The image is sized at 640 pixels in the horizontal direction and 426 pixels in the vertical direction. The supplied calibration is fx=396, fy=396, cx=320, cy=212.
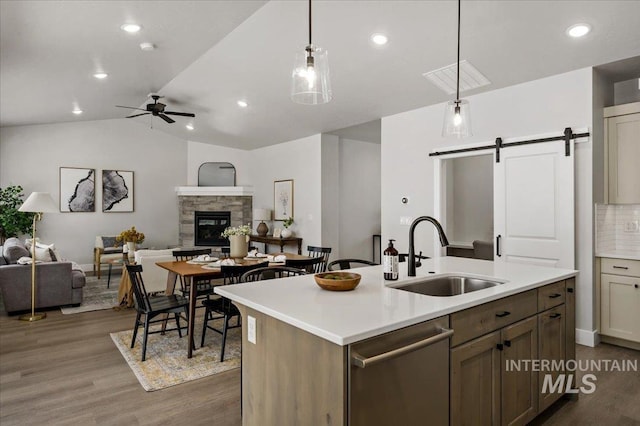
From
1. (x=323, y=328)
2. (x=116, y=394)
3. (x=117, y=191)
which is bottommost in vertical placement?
(x=116, y=394)

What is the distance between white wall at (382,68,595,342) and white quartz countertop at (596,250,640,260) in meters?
0.13

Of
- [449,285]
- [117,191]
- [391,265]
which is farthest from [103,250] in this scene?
[449,285]

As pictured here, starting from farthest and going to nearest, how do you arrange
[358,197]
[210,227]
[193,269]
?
[210,227] < [358,197] < [193,269]

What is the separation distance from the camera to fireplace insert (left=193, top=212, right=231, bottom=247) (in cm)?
941

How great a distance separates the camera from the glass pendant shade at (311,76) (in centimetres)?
188

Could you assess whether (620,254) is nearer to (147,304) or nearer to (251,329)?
(251,329)

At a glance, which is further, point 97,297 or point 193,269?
Result: point 97,297

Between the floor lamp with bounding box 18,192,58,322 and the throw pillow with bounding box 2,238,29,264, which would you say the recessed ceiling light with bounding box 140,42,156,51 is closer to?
the floor lamp with bounding box 18,192,58,322

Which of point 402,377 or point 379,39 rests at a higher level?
point 379,39

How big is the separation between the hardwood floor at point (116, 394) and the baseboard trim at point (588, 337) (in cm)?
8

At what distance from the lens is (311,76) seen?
1.87 m

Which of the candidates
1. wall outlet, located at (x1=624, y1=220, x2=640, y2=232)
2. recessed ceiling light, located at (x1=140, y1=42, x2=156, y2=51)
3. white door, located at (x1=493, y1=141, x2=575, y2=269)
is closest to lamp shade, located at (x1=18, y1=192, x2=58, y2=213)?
recessed ceiling light, located at (x1=140, y1=42, x2=156, y2=51)

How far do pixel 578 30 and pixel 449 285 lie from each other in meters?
2.42

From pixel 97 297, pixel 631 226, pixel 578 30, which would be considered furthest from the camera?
pixel 97 297
